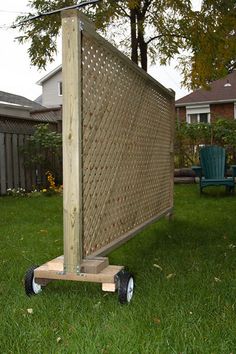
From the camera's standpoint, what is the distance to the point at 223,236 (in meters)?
4.91

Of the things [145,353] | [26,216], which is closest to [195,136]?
[26,216]

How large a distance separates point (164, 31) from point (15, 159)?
441 centimetres

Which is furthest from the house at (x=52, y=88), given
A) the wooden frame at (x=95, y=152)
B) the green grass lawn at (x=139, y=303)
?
the wooden frame at (x=95, y=152)

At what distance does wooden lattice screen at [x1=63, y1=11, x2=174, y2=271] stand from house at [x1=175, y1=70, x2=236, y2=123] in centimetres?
1759

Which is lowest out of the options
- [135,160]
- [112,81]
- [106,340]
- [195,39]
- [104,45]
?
[106,340]

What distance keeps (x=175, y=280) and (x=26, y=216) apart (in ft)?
11.3

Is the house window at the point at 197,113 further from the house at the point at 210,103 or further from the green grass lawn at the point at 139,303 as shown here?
the green grass lawn at the point at 139,303

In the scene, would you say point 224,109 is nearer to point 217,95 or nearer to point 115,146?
point 217,95

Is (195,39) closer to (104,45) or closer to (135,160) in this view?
(135,160)

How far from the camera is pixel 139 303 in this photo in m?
2.81

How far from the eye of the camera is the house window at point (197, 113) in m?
Answer: 22.5

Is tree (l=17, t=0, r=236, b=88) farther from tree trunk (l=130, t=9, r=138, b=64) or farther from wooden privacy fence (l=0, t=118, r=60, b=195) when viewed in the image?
wooden privacy fence (l=0, t=118, r=60, b=195)


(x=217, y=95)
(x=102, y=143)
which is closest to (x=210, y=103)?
(x=217, y=95)

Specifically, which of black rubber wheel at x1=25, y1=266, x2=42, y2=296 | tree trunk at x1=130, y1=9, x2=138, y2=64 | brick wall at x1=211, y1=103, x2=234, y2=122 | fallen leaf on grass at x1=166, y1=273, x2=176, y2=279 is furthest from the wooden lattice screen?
brick wall at x1=211, y1=103, x2=234, y2=122
